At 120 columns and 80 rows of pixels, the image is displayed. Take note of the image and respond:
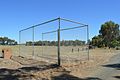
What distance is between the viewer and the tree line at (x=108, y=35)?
91.4 m

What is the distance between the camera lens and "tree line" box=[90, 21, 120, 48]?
91438 millimetres

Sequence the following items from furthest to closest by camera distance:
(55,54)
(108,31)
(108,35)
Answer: (108,35) → (108,31) → (55,54)

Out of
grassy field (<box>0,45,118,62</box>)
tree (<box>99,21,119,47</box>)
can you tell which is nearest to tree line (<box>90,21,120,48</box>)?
tree (<box>99,21,119,47</box>)

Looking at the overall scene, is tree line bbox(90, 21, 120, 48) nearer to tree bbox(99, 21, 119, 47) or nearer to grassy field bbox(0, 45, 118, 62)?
tree bbox(99, 21, 119, 47)

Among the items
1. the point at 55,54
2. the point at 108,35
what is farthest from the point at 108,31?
the point at 55,54

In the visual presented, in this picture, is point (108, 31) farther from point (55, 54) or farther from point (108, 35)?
point (55, 54)

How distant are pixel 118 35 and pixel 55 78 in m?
90.9

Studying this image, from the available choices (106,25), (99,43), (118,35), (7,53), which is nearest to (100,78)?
(7,53)

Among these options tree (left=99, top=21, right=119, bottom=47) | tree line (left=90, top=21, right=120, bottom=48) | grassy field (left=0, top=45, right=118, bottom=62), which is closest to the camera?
grassy field (left=0, top=45, right=118, bottom=62)

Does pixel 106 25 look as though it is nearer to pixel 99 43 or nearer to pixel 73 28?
pixel 99 43

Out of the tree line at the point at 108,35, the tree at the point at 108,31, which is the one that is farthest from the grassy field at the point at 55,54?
the tree at the point at 108,31

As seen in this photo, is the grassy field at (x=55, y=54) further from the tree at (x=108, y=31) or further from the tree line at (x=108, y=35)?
the tree at (x=108, y=31)

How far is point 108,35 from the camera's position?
317 ft

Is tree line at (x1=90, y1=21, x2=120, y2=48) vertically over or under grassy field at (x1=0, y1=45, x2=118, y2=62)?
over
